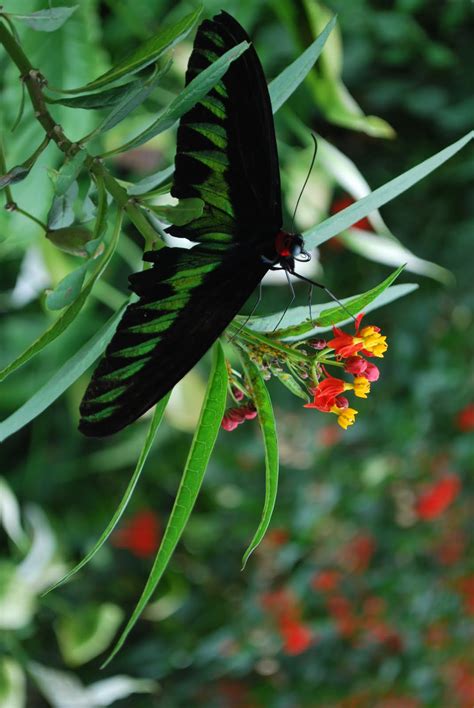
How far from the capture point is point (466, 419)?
188 cm

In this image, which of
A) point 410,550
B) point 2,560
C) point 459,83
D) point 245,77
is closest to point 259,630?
point 410,550

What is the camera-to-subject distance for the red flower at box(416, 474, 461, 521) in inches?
74.4

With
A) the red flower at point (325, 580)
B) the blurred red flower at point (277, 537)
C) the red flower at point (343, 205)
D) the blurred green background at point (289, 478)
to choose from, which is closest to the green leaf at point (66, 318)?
the blurred green background at point (289, 478)

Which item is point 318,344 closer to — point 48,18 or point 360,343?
point 360,343

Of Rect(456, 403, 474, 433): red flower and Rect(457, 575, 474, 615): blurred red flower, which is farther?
Rect(457, 575, 474, 615): blurred red flower

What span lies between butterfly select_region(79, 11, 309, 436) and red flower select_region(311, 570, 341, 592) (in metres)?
1.51

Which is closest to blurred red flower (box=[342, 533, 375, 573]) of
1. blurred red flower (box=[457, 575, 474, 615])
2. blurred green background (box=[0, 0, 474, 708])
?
blurred green background (box=[0, 0, 474, 708])

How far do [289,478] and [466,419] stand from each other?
482mm

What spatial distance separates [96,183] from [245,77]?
10cm

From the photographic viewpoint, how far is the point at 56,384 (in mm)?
461

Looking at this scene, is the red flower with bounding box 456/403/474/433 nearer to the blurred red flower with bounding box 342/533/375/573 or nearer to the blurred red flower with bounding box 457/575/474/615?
the blurred red flower with bounding box 342/533/375/573

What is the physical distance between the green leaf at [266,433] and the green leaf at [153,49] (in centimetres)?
18

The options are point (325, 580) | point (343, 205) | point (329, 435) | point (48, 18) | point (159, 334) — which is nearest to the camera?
point (159, 334)

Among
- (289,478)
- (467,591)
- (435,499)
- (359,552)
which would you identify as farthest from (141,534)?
(467,591)
